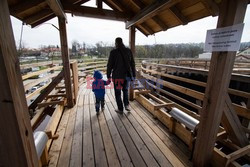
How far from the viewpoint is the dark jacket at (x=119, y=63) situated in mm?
2586

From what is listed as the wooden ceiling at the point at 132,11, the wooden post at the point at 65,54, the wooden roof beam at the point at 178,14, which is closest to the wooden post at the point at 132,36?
the wooden ceiling at the point at 132,11

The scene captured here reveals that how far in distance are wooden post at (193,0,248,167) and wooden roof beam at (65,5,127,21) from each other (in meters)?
2.24

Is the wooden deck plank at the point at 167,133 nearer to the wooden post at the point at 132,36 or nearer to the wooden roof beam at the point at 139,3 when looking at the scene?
the wooden post at the point at 132,36

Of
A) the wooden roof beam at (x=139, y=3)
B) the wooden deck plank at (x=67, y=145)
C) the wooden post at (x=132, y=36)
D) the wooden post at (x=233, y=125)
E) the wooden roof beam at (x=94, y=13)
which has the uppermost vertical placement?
the wooden roof beam at (x=139, y=3)

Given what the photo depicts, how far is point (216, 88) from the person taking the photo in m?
1.28

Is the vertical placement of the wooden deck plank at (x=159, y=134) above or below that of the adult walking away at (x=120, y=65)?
below

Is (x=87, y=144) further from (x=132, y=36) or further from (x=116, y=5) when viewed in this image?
(x=116, y=5)

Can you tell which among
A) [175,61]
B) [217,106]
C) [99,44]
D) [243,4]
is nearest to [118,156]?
[217,106]

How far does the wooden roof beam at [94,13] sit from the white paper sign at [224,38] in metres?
2.22

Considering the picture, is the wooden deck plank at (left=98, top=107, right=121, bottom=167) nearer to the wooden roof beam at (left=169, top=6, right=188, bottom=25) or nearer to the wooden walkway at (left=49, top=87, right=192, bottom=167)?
the wooden walkway at (left=49, top=87, right=192, bottom=167)

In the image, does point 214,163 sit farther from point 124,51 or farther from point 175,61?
point 175,61

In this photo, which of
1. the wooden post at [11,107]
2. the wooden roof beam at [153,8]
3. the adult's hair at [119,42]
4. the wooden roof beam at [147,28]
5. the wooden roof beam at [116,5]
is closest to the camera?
the wooden post at [11,107]

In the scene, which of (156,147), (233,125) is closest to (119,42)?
(156,147)

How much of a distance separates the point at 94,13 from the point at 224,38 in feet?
8.25
